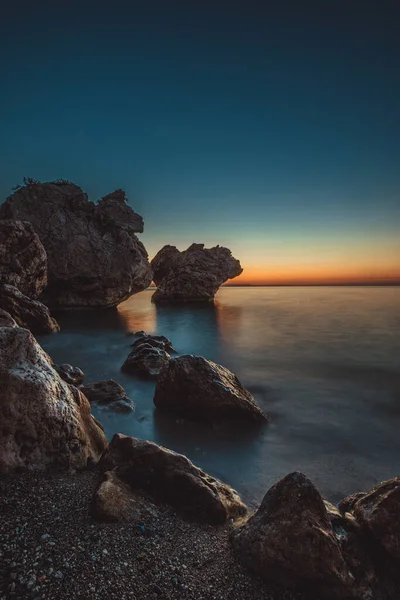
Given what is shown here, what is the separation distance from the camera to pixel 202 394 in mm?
6027

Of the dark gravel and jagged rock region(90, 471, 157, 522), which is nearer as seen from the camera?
the dark gravel

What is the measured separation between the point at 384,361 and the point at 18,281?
17.0 metres

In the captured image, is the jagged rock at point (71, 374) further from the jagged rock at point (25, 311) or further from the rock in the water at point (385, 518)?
the jagged rock at point (25, 311)

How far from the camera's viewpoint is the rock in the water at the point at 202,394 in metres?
6.01

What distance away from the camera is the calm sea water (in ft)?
16.0

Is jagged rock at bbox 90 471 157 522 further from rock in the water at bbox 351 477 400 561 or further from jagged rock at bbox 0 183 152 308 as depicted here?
jagged rock at bbox 0 183 152 308

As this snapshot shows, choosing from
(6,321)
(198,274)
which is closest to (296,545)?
(6,321)

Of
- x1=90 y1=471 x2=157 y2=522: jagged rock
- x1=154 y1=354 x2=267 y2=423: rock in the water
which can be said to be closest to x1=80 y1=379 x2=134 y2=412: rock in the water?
x1=154 y1=354 x2=267 y2=423: rock in the water

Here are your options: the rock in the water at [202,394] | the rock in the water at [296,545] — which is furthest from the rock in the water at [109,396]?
the rock in the water at [296,545]

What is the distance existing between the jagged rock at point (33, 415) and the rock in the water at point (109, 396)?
311 centimetres

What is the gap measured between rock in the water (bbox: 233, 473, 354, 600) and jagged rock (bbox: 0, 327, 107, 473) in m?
1.84

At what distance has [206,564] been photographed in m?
2.28

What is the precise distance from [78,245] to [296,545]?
23.7 metres

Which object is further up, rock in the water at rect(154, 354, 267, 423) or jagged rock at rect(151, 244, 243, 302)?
jagged rock at rect(151, 244, 243, 302)
